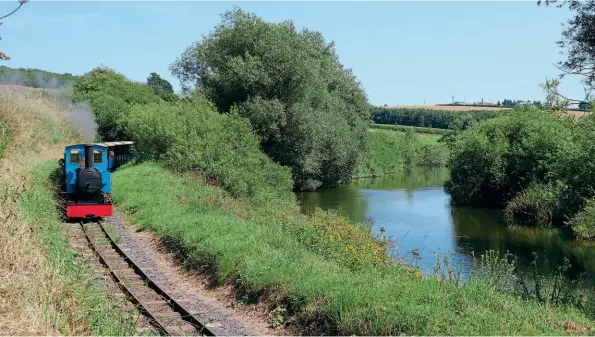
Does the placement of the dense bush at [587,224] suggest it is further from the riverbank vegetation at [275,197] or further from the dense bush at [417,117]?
the dense bush at [417,117]

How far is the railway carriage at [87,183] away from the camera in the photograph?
2138 centimetres

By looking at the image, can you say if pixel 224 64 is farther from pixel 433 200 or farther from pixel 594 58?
pixel 594 58

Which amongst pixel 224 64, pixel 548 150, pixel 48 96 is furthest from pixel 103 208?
pixel 48 96

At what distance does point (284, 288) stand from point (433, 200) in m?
35.2

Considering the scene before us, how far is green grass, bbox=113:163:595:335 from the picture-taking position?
922 centimetres

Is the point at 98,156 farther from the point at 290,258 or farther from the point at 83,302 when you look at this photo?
the point at 83,302

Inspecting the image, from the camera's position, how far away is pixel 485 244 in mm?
27922

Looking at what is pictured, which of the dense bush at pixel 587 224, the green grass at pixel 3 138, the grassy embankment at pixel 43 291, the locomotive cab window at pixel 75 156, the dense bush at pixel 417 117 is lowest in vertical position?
the dense bush at pixel 587 224

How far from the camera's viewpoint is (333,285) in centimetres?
1093

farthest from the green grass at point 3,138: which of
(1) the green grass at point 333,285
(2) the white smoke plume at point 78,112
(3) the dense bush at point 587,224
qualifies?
(3) the dense bush at point 587,224

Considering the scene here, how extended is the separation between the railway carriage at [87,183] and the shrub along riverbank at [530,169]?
20978 mm

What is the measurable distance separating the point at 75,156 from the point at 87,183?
2267 millimetres

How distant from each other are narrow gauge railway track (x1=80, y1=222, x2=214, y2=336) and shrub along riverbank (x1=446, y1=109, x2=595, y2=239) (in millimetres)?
20716

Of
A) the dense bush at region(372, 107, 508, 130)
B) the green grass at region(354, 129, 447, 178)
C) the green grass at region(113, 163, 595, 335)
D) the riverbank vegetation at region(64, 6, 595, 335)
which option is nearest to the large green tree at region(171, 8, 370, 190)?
the riverbank vegetation at region(64, 6, 595, 335)
